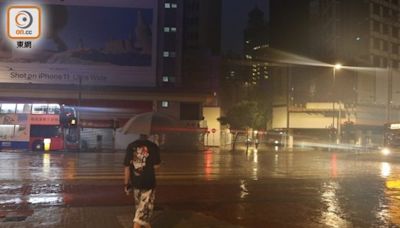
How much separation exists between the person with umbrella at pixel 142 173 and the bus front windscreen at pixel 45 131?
38987 mm

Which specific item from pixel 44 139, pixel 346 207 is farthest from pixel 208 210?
pixel 44 139

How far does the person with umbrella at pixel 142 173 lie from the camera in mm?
8797

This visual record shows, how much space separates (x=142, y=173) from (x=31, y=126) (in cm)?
3926

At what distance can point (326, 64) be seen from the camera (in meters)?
84.4

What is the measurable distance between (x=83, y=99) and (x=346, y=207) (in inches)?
1830

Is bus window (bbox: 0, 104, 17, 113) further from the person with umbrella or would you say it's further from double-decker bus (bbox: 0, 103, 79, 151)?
the person with umbrella

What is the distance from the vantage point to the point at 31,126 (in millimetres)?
45750

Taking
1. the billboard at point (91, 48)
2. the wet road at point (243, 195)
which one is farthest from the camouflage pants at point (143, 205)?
the billboard at point (91, 48)

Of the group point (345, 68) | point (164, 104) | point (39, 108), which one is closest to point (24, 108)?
point (39, 108)

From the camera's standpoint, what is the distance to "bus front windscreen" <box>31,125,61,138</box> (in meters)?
45.8

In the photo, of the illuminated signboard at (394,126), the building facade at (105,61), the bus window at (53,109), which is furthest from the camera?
the building facade at (105,61)

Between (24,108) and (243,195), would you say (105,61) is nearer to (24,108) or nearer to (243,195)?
(24,108)

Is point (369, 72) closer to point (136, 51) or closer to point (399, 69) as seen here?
point (399, 69)

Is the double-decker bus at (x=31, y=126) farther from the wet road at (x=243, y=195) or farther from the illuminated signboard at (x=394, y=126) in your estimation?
the illuminated signboard at (x=394, y=126)
